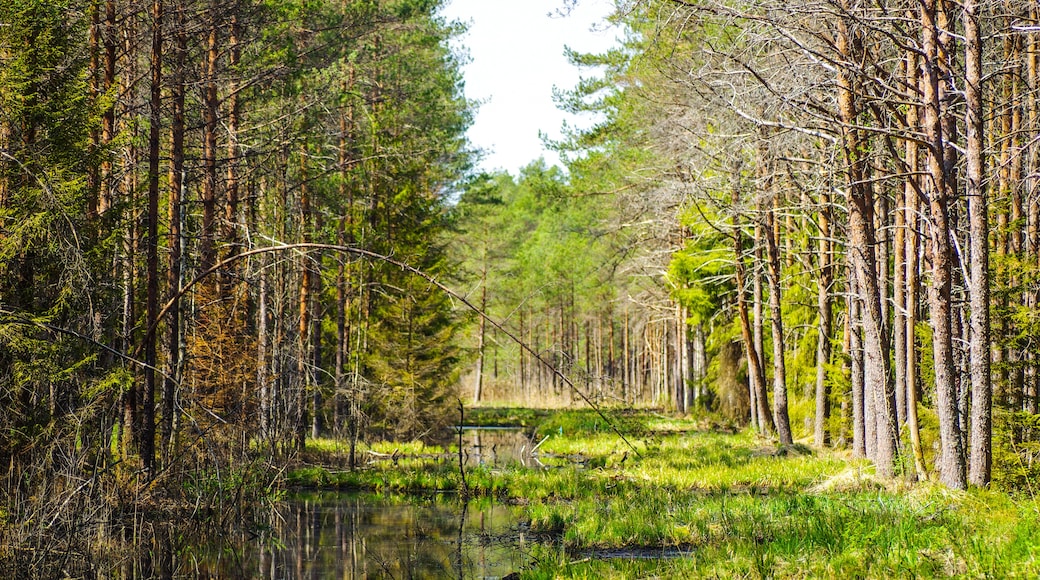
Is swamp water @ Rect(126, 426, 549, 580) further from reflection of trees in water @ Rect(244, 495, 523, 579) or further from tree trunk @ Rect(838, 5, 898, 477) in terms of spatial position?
A: tree trunk @ Rect(838, 5, 898, 477)

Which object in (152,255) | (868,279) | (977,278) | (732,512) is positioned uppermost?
(152,255)

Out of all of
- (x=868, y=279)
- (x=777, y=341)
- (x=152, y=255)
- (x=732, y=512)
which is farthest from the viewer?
(x=777, y=341)

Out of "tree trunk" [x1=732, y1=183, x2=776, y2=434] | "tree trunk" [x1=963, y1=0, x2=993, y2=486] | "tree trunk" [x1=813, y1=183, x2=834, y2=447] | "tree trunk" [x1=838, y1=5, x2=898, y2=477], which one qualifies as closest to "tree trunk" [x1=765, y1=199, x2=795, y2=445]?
"tree trunk" [x1=813, y1=183, x2=834, y2=447]

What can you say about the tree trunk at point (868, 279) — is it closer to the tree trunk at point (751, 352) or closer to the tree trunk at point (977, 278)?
Answer: the tree trunk at point (977, 278)

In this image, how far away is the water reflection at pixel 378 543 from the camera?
30.6 ft

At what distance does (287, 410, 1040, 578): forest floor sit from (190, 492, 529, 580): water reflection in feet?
1.88

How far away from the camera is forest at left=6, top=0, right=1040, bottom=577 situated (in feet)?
30.0

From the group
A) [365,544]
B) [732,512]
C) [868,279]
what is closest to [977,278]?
[868,279]

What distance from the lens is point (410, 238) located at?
26969mm

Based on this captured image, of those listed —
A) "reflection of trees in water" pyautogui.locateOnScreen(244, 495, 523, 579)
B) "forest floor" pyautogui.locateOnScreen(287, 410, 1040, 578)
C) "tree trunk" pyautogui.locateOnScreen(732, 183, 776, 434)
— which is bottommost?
"reflection of trees in water" pyautogui.locateOnScreen(244, 495, 523, 579)

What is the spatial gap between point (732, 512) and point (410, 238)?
18137 millimetres

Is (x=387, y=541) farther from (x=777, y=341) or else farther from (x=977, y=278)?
(x=777, y=341)

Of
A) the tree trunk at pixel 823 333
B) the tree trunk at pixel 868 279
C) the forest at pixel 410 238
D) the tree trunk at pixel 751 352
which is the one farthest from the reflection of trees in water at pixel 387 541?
the tree trunk at pixel 751 352

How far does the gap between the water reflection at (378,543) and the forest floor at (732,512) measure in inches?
22.5
